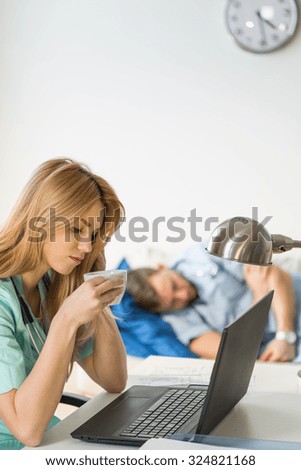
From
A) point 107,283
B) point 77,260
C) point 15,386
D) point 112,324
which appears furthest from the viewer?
point 112,324

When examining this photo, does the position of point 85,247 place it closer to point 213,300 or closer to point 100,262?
point 100,262

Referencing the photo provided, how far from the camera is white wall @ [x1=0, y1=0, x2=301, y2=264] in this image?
11.9 ft

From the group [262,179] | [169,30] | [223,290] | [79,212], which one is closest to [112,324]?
[79,212]

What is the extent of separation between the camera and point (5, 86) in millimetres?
3904

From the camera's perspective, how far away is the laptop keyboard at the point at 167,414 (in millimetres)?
1459

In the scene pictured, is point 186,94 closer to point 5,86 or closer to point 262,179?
point 262,179

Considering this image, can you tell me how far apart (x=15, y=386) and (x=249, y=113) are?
2.43 m

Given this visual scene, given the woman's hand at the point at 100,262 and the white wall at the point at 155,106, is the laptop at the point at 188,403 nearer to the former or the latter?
the woman's hand at the point at 100,262

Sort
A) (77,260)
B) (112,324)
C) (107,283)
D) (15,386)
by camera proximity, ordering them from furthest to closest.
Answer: (112,324) → (77,260) → (107,283) → (15,386)

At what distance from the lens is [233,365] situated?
1493mm

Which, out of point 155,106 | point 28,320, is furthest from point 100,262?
point 155,106

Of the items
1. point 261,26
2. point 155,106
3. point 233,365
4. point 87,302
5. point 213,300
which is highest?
point 261,26

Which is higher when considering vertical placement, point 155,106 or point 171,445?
point 155,106

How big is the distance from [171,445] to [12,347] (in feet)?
1.49
